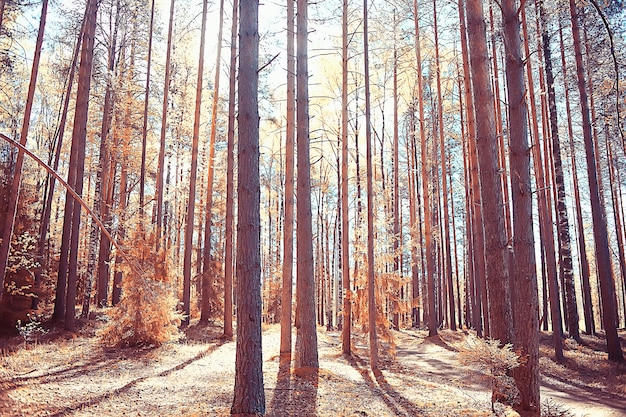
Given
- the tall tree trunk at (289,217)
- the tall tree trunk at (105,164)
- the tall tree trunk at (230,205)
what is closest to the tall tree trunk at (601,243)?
the tall tree trunk at (289,217)

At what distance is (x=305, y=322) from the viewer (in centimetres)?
809

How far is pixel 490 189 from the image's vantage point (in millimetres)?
6453

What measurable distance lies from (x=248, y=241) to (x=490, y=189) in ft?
12.3

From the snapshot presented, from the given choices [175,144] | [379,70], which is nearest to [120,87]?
[175,144]

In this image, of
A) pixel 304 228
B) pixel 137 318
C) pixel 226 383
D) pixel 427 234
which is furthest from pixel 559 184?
pixel 137 318

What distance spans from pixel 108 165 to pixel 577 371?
17006 millimetres

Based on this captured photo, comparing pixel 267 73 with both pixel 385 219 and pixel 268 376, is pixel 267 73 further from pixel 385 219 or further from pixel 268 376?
pixel 268 376

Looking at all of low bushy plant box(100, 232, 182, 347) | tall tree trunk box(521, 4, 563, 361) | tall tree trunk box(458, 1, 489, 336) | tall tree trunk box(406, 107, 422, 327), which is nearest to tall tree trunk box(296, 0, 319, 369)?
low bushy plant box(100, 232, 182, 347)

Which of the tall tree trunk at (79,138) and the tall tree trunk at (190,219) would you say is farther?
the tall tree trunk at (190,219)

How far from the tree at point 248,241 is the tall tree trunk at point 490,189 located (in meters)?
3.47

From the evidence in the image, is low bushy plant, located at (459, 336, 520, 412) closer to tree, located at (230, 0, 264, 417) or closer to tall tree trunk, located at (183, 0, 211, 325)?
tree, located at (230, 0, 264, 417)

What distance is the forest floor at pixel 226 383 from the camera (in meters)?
5.64

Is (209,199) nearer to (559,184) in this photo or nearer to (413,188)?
(413,188)

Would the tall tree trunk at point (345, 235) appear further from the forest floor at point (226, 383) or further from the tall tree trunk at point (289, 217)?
the tall tree trunk at point (289, 217)
